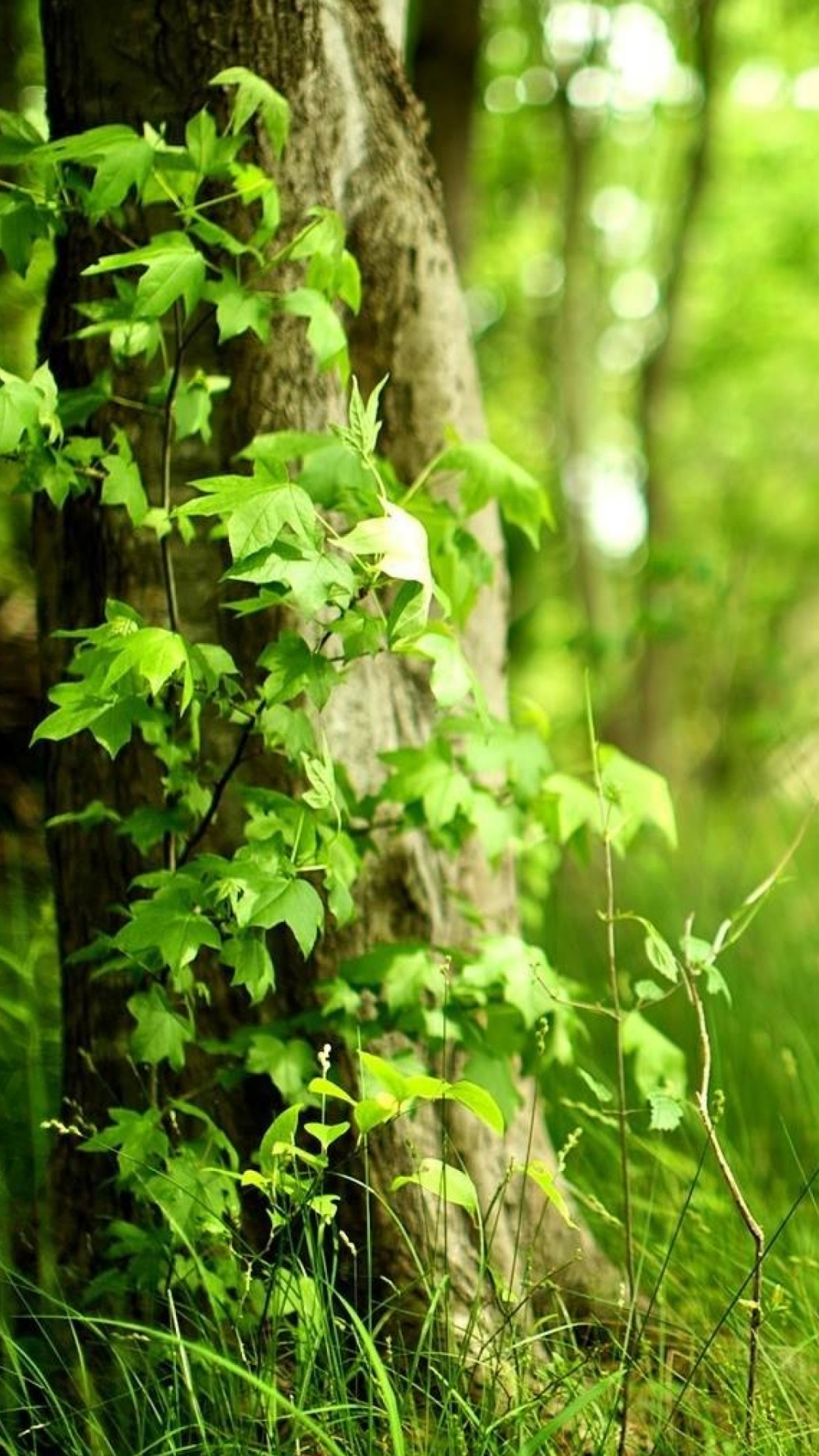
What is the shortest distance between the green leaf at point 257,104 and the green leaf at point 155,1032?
3.69 ft

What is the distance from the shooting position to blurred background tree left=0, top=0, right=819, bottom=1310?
333cm

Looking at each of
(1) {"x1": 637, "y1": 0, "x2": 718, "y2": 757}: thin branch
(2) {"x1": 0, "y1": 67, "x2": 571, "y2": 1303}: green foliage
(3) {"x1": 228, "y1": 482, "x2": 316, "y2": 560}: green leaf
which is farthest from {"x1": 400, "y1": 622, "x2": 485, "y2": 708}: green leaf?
(1) {"x1": 637, "y1": 0, "x2": 718, "y2": 757}: thin branch

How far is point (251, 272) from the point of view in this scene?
1.83 m

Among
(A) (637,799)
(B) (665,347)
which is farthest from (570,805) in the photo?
(B) (665,347)

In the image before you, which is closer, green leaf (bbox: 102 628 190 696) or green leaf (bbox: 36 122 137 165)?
green leaf (bbox: 102 628 190 696)

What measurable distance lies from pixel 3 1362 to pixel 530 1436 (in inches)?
29.5

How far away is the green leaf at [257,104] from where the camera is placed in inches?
63.6

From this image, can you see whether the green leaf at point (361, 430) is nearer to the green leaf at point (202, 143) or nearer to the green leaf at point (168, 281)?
the green leaf at point (168, 281)

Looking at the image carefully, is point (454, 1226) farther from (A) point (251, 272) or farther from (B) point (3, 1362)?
(A) point (251, 272)

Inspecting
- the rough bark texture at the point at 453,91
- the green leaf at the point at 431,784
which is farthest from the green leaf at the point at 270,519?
the rough bark texture at the point at 453,91

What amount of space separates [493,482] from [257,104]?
594mm

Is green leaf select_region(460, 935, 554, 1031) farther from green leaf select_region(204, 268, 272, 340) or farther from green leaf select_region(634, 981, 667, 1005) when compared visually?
green leaf select_region(204, 268, 272, 340)

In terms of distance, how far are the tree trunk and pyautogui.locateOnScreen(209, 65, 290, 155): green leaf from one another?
167 millimetres

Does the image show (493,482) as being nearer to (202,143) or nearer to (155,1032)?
(202,143)
